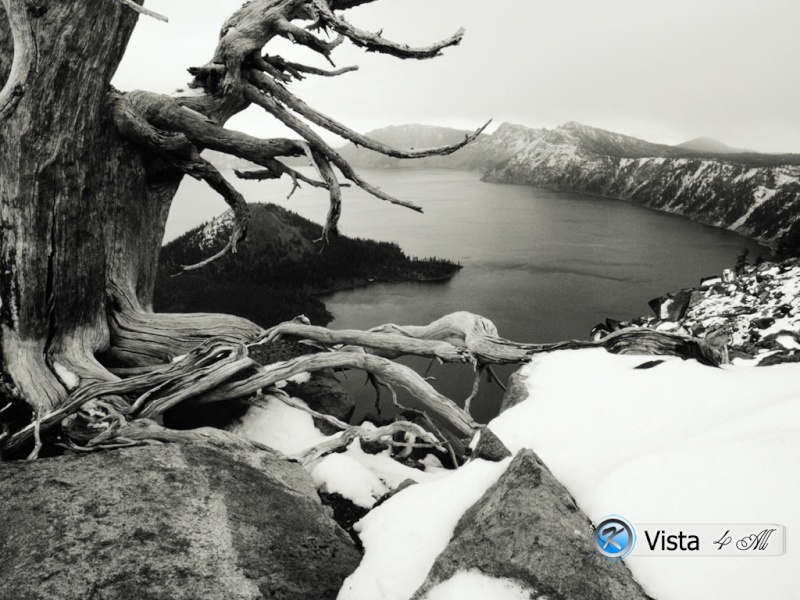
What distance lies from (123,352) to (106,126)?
123 inches

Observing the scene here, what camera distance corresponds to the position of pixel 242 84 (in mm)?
6922

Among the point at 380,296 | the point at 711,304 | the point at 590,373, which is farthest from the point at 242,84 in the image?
the point at 380,296

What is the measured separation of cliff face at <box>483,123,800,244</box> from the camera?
78.6 m

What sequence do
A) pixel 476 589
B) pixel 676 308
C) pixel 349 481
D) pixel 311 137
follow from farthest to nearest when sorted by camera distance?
pixel 676 308, pixel 311 137, pixel 349 481, pixel 476 589

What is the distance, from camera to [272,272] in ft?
164

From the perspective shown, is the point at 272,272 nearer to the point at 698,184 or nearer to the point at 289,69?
the point at 289,69

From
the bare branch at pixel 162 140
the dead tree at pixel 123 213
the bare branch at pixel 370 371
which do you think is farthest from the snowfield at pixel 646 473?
the bare branch at pixel 162 140

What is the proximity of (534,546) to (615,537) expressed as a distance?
1.46 ft

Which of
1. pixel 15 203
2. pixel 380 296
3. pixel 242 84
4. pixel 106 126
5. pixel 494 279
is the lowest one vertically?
pixel 380 296

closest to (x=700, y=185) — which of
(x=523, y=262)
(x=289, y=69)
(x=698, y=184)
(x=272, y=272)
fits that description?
(x=698, y=184)

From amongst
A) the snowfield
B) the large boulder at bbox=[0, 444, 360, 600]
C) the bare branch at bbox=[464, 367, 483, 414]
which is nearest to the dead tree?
the bare branch at bbox=[464, 367, 483, 414]

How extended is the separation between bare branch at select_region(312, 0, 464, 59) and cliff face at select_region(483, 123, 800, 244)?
66382 mm

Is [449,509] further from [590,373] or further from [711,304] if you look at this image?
[711,304]

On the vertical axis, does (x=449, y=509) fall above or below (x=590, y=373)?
below
